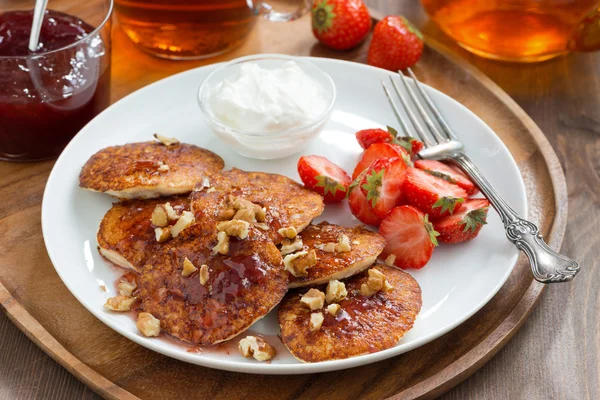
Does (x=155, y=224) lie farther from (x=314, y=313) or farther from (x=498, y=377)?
(x=498, y=377)

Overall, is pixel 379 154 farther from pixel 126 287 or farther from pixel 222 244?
pixel 126 287

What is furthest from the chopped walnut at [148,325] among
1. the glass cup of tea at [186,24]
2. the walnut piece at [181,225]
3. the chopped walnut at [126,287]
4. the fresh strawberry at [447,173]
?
the glass cup of tea at [186,24]

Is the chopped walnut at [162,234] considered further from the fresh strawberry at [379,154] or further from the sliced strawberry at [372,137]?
the sliced strawberry at [372,137]

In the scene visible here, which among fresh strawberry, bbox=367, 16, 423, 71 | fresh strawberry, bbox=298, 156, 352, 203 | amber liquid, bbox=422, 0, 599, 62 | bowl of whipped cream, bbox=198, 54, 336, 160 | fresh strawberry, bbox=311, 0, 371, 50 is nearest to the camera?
fresh strawberry, bbox=298, 156, 352, 203

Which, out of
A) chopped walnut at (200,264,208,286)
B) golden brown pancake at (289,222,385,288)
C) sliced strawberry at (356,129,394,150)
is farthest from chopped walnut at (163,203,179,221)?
sliced strawberry at (356,129,394,150)

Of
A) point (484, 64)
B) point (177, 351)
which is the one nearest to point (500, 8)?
point (484, 64)

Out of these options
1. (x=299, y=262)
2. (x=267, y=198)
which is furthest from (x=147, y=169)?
(x=299, y=262)

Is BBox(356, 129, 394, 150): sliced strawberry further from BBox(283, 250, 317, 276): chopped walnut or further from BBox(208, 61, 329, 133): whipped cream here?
BBox(283, 250, 317, 276): chopped walnut
